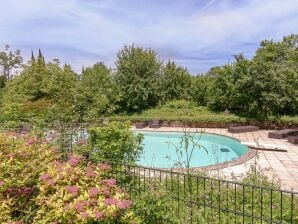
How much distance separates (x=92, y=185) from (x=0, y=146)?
2.00m

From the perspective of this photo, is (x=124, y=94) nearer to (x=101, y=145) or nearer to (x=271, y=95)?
(x=271, y=95)

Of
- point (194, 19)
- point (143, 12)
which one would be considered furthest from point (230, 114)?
point (143, 12)

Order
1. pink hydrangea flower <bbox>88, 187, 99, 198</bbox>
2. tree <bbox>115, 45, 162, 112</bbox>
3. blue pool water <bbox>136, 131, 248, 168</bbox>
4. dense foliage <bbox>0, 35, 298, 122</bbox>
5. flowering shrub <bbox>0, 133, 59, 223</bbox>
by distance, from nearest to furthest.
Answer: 1. pink hydrangea flower <bbox>88, 187, 99, 198</bbox>
2. flowering shrub <bbox>0, 133, 59, 223</bbox>
3. blue pool water <bbox>136, 131, 248, 168</bbox>
4. dense foliage <bbox>0, 35, 298, 122</bbox>
5. tree <bbox>115, 45, 162, 112</bbox>

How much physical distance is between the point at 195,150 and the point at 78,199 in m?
11.0

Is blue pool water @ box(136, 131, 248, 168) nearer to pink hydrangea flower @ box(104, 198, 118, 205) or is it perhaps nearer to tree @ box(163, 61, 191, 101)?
pink hydrangea flower @ box(104, 198, 118, 205)

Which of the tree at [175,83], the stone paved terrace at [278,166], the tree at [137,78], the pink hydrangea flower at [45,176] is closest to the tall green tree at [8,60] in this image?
the tree at [137,78]

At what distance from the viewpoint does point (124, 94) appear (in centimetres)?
2417

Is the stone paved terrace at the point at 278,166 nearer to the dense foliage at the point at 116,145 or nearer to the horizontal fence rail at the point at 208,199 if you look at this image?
the horizontal fence rail at the point at 208,199

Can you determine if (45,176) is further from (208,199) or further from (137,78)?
(137,78)

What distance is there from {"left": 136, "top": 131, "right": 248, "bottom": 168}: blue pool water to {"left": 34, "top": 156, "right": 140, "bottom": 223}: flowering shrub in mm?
5981

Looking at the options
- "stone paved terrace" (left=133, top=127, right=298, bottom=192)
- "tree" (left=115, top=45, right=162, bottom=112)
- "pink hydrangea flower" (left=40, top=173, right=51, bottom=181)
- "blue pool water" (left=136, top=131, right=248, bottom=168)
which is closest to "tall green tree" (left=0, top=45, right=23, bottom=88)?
"tree" (left=115, top=45, right=162, bottom=112)

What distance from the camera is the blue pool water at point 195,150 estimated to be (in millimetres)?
11219

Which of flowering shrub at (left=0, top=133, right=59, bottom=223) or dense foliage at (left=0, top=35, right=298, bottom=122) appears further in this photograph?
dense foliage at (left=0, top=35, right=298, bottom=122)

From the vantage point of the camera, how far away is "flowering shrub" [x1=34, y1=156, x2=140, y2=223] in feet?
10.2
